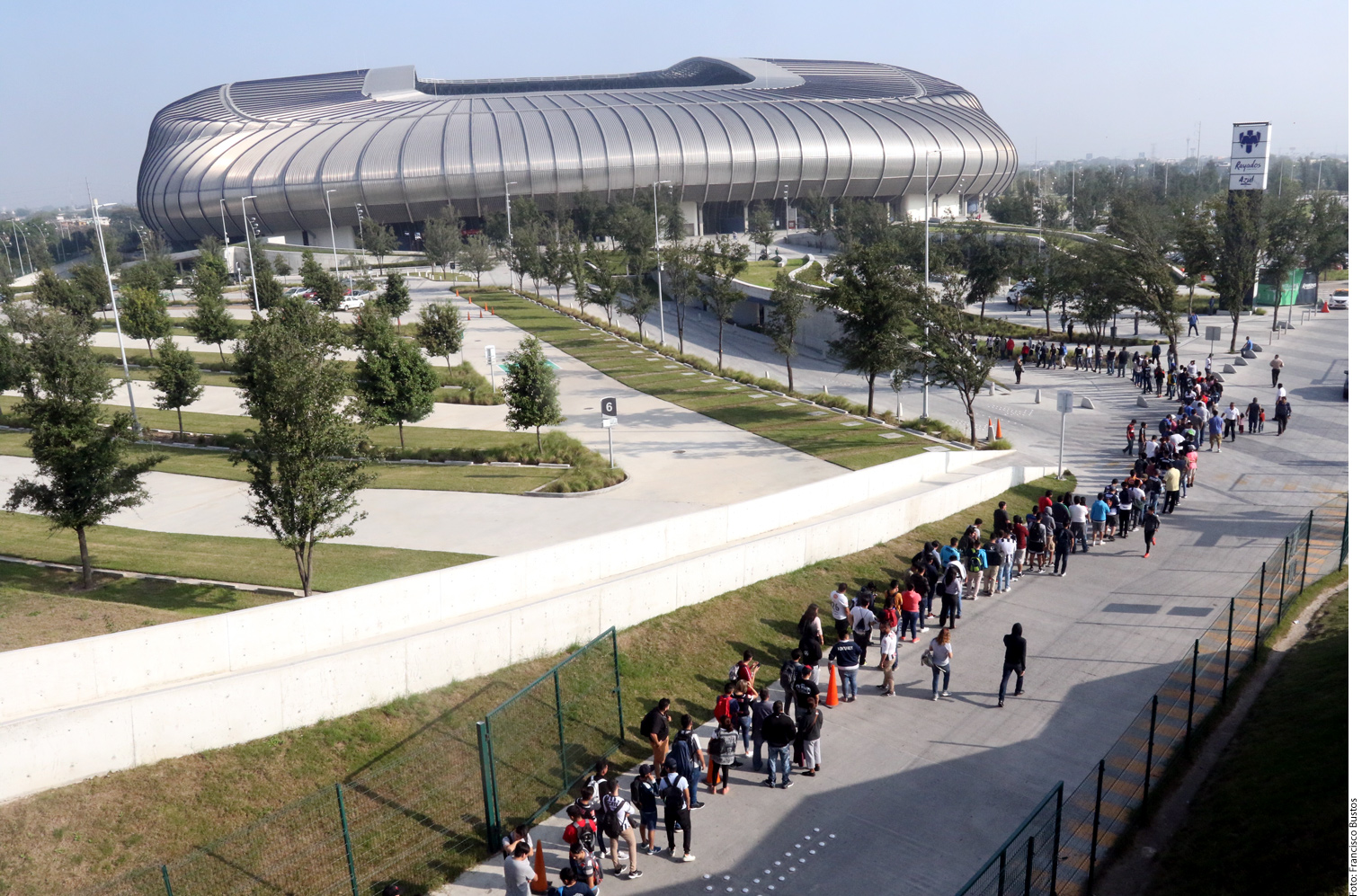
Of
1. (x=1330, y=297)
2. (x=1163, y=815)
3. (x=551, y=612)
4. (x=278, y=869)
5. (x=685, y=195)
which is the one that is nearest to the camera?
(x=278, y=869)

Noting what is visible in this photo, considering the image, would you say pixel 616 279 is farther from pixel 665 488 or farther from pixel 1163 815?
pixel 1163 815

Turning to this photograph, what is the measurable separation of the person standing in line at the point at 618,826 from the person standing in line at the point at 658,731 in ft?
4.04

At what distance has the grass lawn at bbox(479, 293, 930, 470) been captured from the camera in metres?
26.8

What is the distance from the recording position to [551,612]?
13.7m

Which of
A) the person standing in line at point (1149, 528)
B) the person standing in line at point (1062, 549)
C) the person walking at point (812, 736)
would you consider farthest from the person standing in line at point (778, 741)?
the person standing in line at point (1149, 528)

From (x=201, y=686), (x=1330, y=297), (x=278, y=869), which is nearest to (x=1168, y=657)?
(x=278, y=869)

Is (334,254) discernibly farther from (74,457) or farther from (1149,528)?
(1149,528)

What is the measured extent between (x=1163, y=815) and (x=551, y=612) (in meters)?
7.85

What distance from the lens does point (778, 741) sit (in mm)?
10750

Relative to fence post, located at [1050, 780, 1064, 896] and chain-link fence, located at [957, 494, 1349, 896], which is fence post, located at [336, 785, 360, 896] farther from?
fence post, located at [1050, 780, 1064, 896]

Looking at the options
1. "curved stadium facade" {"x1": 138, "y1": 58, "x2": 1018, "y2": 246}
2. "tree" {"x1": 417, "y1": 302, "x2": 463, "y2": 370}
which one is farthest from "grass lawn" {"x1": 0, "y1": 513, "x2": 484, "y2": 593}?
"curved stadium facade" {"x1": 138, "y1": 58, "x2": 1018, "y2": 246}

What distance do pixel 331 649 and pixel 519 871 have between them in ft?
16.1

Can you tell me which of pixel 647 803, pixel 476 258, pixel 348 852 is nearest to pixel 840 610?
pixel 647 803

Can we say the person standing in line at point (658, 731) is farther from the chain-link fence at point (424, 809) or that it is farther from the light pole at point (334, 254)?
the light pole at point (334, 254)
